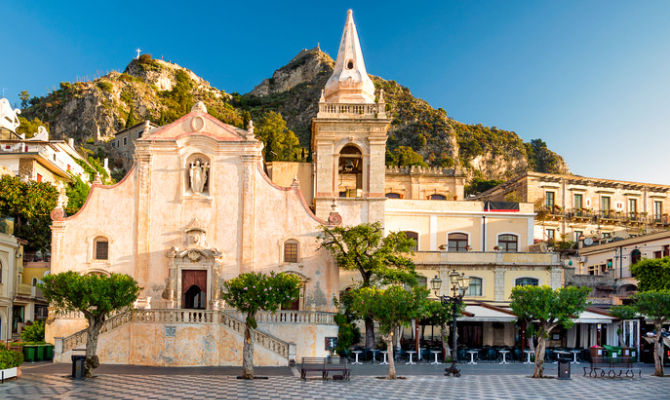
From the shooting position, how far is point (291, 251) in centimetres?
4191

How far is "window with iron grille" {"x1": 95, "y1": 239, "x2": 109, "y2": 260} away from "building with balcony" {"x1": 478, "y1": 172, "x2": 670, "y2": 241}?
40770 millimetres

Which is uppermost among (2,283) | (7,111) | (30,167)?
(7,111)

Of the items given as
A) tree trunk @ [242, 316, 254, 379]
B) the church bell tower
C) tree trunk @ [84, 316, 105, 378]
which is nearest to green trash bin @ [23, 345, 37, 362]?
tree trunk @ [84, 316, 105, 378]

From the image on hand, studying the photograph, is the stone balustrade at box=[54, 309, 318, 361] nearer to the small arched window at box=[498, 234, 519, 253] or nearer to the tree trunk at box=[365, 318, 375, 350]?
the tree trunk at box=[365, 318, 375, 350]

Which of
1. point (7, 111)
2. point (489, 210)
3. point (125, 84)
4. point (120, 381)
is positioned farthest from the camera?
point (125, 84)

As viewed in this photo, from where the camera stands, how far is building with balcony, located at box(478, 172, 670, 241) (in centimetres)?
6750

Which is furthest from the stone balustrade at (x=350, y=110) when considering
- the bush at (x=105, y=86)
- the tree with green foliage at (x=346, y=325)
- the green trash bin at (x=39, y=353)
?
the bush at (x=105, y=86)

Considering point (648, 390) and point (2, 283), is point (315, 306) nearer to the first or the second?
point (648, 390)

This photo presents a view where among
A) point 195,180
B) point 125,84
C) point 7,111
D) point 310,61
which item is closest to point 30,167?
point 195,180

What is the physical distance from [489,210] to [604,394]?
27.0m

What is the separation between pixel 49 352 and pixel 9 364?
10776mm

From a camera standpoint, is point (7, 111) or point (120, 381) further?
point (7, 111)

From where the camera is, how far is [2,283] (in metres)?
45.8

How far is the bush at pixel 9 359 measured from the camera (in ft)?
86.2
